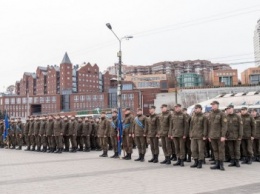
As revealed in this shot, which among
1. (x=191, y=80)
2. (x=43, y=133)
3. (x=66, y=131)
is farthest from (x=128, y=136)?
(x=191, y=80)

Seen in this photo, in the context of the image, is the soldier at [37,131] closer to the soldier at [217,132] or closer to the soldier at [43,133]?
the soldier at [43,133]

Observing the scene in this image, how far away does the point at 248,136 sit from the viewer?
39.8ft

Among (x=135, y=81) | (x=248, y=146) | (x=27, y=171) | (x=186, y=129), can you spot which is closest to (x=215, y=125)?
(x=186, y=129)

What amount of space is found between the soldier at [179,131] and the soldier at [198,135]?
460 millimetres

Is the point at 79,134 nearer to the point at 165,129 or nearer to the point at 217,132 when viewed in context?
the point at 165,129

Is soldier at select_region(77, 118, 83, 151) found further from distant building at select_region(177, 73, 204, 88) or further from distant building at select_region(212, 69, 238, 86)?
distant building at select_region(177, 73, 204, 88)

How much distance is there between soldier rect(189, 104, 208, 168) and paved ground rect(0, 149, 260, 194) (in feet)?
1.24

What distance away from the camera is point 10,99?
12538 centimetres

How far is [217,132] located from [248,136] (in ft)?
6.70

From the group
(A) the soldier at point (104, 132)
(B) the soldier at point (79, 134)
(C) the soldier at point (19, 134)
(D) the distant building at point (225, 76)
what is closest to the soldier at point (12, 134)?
(C) the soldier at point (19, 134)

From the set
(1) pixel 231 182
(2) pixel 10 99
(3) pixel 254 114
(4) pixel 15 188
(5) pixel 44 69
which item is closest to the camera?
(4) pixel 15 188

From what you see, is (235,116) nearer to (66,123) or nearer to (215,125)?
(215,125)

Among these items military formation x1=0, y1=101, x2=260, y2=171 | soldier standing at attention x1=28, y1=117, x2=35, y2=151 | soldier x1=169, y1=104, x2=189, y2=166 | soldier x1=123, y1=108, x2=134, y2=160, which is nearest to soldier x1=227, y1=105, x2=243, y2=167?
military formation x1=0, y1=101, x2=260, y2=171

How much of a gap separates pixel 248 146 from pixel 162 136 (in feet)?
9.72
